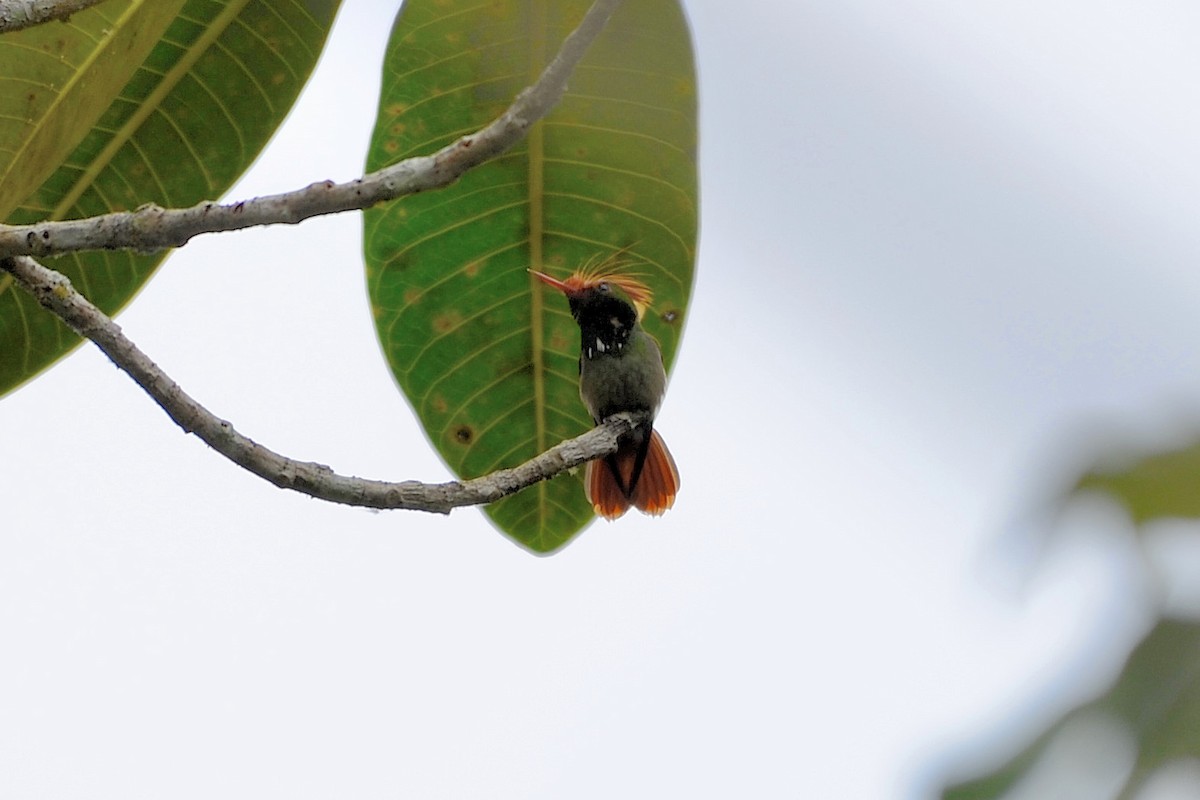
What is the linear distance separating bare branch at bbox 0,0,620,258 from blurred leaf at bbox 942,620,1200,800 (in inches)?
57.2

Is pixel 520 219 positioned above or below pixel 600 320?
above

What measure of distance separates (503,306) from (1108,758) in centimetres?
280

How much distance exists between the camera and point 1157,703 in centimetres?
45

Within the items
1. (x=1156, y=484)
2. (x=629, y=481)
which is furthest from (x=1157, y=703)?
(x=629, y=481)

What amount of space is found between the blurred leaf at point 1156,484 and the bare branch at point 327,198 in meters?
1.39

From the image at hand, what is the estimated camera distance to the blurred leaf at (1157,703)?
0.45m

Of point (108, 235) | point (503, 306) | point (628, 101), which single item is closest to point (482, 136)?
point (108, 235)

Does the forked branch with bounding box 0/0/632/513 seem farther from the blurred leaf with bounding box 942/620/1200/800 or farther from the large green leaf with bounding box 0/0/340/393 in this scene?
the blurred leaf with bounding box 942/620/1200/800

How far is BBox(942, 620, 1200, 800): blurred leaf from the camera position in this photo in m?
0.45

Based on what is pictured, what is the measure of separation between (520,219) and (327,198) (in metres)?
1.23

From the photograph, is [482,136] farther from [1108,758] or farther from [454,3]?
[1108,758]

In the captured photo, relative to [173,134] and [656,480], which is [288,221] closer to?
[173,134]

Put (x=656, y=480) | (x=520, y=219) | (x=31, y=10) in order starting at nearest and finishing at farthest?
(x=31, y=10), (x=520, y=219), (x=656, y=480)

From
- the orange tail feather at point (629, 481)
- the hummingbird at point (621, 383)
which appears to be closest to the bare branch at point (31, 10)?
the hummingbird at point (621, 383)
